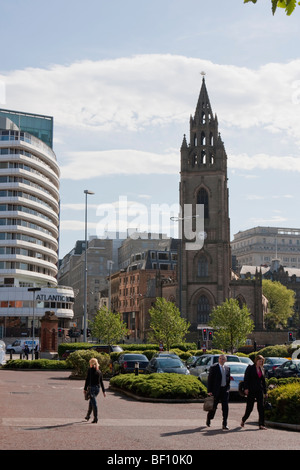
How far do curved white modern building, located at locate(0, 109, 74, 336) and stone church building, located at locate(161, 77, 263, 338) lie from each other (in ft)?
63.0

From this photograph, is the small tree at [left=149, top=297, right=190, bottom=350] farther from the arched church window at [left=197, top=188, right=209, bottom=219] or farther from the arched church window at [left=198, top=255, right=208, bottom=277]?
the arched church window at [left=197, top=188, right=209, bottom=219]

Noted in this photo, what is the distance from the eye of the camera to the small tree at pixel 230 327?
66.7 meters

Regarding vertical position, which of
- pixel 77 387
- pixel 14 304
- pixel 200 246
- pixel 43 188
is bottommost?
pixel 77 387

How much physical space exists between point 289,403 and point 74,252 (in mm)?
166646

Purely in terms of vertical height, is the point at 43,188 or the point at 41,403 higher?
the point at 43,188

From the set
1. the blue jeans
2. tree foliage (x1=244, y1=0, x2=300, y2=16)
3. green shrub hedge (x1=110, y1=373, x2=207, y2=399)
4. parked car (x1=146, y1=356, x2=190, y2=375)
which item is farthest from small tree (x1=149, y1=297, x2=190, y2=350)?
tree foliage (x1=244, y1=0, x2=300, y2=16)

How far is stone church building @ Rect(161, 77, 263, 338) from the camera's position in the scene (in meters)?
98.7

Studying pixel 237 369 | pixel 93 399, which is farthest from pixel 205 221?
pixel 93 399

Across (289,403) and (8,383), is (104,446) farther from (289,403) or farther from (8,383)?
(8,383)

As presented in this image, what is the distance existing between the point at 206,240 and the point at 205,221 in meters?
3.26

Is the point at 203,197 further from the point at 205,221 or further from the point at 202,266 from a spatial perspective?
the point at 202,266

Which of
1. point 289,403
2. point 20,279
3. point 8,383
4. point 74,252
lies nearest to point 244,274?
point 74,252

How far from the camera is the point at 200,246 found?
100000 mm

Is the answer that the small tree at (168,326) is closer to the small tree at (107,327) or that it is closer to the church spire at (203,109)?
the small tree at (107,327)
